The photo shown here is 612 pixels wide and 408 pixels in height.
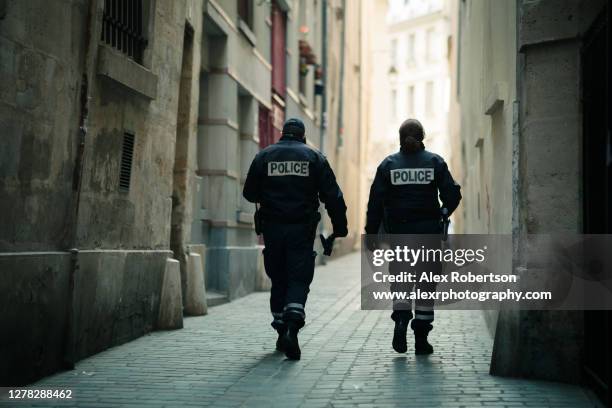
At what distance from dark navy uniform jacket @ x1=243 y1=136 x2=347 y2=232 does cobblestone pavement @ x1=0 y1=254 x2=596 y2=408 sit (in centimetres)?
113

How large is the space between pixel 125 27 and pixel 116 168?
1.38 metres

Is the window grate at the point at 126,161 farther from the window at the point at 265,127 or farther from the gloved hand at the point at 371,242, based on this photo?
the window at the point at 265,127

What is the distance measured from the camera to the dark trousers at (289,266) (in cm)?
741

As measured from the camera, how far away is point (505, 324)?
6477mm

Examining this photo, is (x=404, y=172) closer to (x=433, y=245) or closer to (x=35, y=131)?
(x=433, y=245)

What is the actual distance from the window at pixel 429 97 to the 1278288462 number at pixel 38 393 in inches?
1971

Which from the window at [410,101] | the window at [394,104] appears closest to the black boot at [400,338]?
the window at [410,101]

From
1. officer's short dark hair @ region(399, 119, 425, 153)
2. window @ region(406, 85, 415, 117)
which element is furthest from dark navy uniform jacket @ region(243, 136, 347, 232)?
window @ region(406, 85, 415, 117)

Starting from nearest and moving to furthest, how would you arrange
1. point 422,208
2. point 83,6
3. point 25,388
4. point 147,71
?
point 25,388 < point 83,6 < point 422,208 < point 147,71

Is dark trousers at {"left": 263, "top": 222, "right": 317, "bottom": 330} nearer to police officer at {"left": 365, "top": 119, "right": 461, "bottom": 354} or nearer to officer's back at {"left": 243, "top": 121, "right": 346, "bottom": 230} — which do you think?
officer's back at {"left": 243, "top": 121, "right": 346, "bottom": 230}

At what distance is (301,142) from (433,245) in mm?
1399

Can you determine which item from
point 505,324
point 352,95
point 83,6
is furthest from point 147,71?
point 352,95

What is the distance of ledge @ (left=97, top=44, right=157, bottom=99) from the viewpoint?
25.3ft

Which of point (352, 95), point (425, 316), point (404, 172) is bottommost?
point (425, 316)
